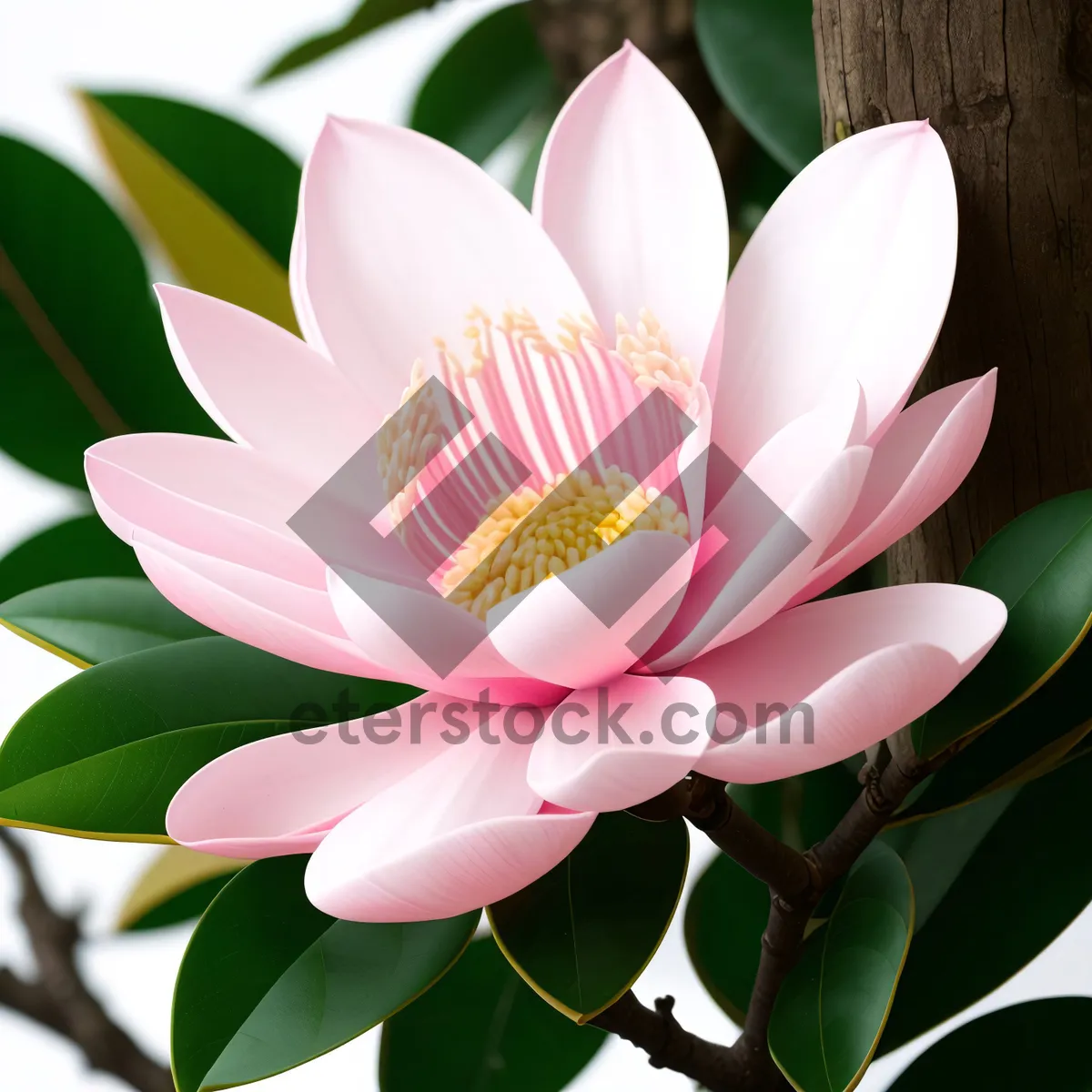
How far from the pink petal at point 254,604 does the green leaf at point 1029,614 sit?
179 millimetres

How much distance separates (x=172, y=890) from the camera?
27.1 inches

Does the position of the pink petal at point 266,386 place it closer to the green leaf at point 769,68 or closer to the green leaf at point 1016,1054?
the green leaf at point 769,68

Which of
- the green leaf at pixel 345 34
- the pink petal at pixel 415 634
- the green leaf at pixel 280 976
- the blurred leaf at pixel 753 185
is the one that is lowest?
the green leaf at pixel 280 976

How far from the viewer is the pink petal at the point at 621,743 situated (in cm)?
29

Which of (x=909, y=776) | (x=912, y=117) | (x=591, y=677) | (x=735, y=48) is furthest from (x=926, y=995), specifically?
(x=735, y=48)

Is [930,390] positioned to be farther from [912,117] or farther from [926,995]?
[926,995]

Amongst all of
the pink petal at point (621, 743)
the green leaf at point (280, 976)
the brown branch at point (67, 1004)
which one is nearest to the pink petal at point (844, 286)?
the pink petal at point (621, 743)

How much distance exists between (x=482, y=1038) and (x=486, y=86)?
576 millimetres

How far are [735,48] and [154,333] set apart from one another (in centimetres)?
33

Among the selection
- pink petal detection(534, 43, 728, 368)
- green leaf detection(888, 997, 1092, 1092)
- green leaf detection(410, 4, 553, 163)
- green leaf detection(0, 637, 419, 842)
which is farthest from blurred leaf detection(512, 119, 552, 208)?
green leaf detection(888, 997, 1092, 1092)

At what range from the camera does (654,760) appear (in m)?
0.29

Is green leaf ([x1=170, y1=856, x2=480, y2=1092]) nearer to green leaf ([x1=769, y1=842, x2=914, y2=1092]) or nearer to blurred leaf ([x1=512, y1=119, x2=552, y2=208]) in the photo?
green leaf ([x1=769, y1=842, x2=914, y2=1092])

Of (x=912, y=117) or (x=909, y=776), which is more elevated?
(x=912, y=117)

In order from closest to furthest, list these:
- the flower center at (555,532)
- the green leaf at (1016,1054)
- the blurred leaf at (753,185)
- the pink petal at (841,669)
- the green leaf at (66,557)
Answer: the pink petal at (841,669) → the flower center at (555,532) → the green leaf at (1016,1054) → the green leaf at (66,557) → the blurred leaf at (753,185)
